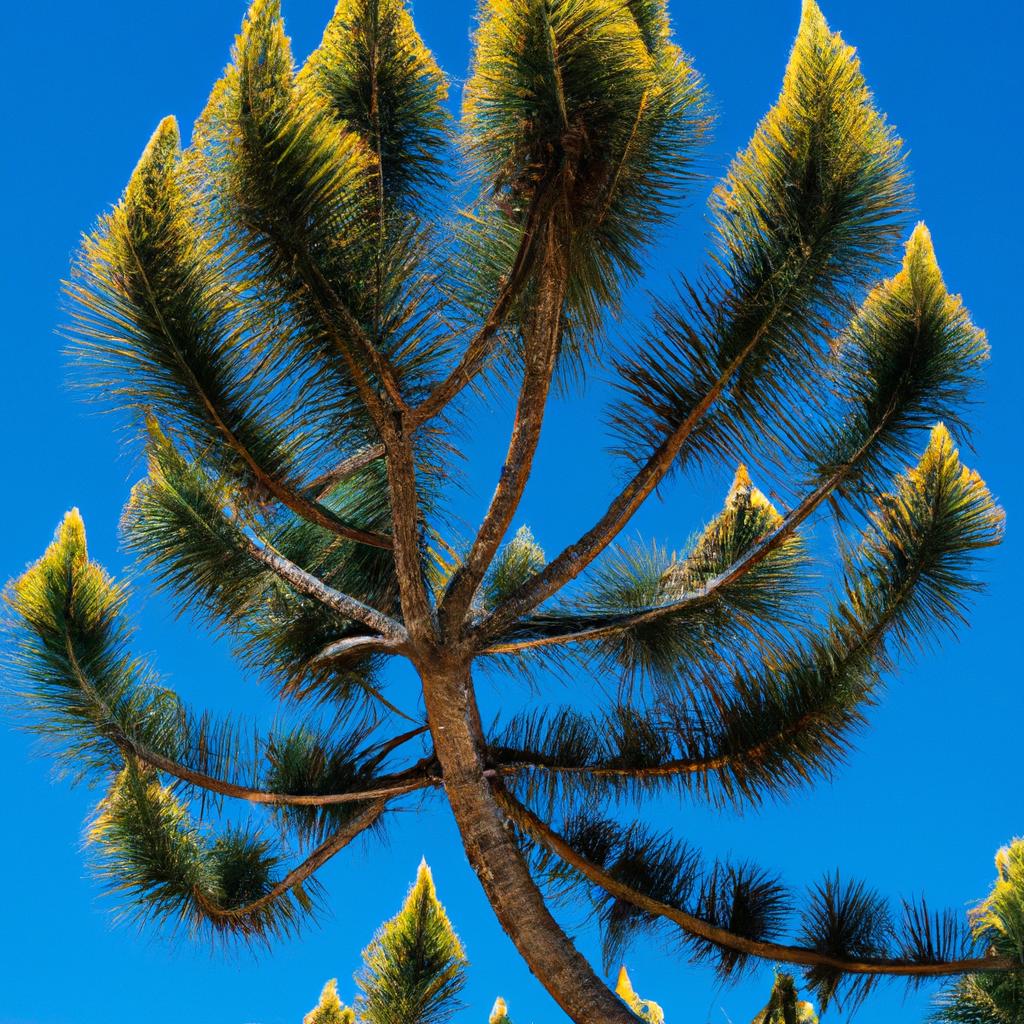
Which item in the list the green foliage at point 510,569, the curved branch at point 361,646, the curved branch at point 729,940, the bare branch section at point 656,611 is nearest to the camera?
the curved branch at point 729,940

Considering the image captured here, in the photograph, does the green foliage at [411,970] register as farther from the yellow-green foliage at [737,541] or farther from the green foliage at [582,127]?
the green foliage at [582,127]

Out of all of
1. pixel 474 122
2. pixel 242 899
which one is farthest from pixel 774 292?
pixel 242 899

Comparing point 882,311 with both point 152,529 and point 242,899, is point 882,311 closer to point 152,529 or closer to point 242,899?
point 152,529

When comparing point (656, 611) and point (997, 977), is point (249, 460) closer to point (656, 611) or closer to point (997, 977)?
point (656, 611)

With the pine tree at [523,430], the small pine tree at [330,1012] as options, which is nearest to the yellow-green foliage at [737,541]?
the pine tree at [523,430]

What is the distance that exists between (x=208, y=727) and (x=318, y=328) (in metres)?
1.99

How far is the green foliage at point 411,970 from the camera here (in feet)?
22.6

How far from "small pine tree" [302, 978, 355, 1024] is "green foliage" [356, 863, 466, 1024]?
106 cm

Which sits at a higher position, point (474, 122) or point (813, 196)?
point (474, 122)

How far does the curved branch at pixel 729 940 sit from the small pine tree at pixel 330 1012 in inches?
113

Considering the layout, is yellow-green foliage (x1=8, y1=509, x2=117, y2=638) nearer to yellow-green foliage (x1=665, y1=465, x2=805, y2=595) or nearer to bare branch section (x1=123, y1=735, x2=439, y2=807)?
bare branch section (x1=123, y1=735, x2=439, y2=807)

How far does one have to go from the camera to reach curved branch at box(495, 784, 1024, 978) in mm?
5270

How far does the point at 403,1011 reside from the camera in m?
6.89

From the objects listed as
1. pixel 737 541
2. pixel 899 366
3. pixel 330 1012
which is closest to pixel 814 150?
pixel 899 366
